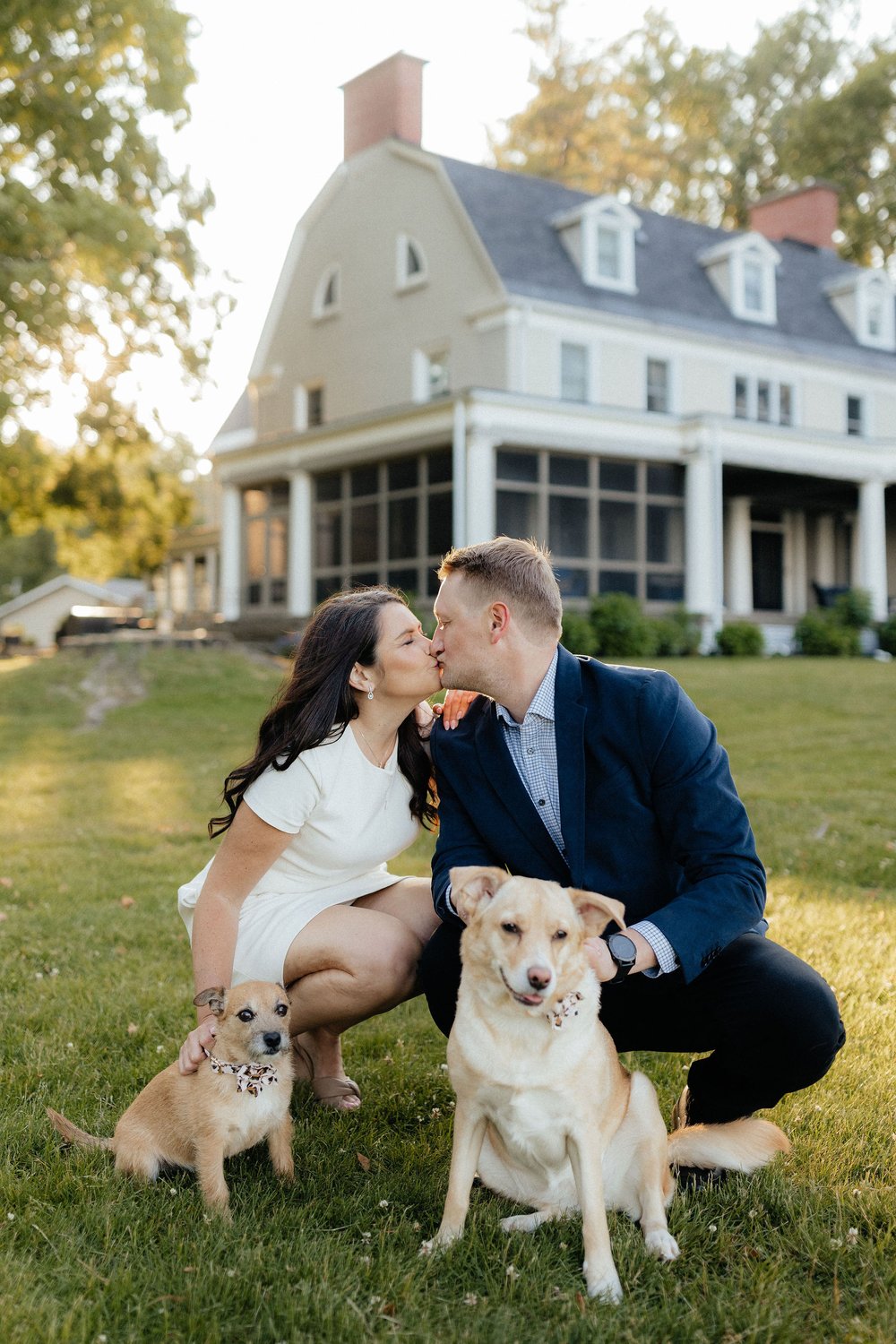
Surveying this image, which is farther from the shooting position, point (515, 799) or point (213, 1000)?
point (515, 799)

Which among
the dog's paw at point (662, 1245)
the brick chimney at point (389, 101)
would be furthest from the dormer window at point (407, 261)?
the dog's paw at point (662, 1245)

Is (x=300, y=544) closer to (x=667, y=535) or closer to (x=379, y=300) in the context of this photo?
(x=379, y=300)

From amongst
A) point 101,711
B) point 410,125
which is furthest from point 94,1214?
point 410,125

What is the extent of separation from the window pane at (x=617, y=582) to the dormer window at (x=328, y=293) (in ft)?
28.3

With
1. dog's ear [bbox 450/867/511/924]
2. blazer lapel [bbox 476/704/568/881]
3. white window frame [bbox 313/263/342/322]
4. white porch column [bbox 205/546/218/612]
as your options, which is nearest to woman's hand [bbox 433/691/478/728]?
blazer lapel [bbox 476/704/568/881]

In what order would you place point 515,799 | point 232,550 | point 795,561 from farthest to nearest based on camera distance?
point 795,561 < point 232,550 < point 515,799

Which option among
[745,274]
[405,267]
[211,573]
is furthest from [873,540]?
[211,573]

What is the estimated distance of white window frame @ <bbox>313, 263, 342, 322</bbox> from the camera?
79.9 ft

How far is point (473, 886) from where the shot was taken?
2.89 metres

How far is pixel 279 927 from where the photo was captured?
3693mm

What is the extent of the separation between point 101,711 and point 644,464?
11052 mm

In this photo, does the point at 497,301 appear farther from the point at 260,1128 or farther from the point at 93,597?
the point at 93,597

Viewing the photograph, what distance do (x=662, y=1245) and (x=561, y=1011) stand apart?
2.19ft

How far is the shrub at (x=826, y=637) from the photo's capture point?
71.9ft
